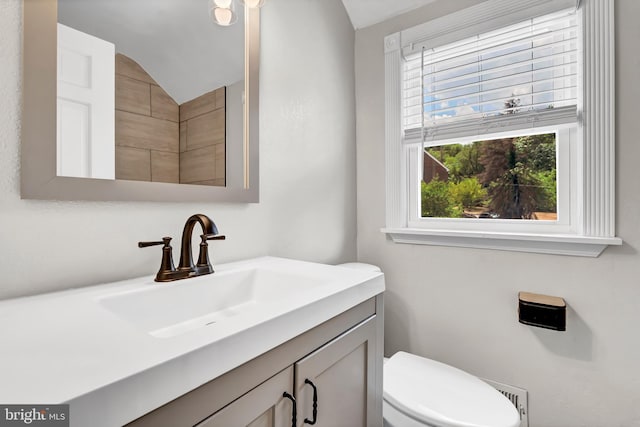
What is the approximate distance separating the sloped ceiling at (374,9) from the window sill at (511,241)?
1121 millimetres

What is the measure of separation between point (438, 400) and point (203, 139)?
1216 millimetres

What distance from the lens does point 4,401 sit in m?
0.34

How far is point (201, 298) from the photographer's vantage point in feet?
2.99

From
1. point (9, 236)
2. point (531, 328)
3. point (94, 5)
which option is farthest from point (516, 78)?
point (9, 236)

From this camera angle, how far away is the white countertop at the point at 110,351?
1.20 ft

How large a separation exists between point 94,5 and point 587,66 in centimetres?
166

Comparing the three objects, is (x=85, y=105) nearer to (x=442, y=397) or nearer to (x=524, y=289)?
(x=442, y=397)

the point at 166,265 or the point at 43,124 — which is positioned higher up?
the point at 43,124

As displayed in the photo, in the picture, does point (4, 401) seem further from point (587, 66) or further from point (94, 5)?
point (587, 66)

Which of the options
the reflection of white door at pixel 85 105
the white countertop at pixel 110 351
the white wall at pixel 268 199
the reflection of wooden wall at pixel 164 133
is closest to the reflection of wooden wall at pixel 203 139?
the reflection of wooden wall at pixel 164 133

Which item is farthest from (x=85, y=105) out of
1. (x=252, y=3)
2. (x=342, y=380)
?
(x=342, y=380)

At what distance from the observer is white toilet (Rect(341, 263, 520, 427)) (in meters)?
1.01

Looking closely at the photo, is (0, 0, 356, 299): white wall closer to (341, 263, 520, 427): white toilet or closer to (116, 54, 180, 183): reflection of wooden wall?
(116, 54, 180, 183): reflection of wooden wall

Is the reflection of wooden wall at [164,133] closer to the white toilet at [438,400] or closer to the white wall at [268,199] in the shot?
the white wall at [268,199]
